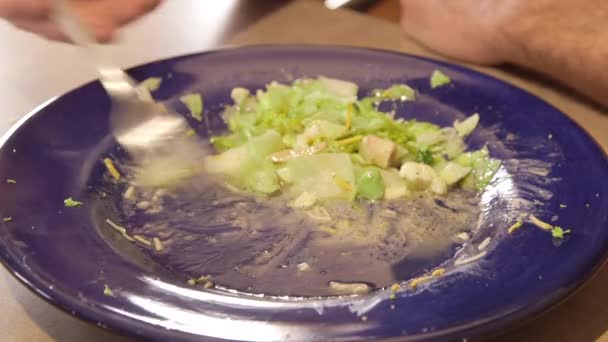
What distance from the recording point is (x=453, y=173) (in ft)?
3.11

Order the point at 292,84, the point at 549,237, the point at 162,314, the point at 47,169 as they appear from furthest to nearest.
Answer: the point at 292,84
the point at 47,169
the point at 549,237
the point at 162,314

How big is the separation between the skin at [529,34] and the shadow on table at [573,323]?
0.43m

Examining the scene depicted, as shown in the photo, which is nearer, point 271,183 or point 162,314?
point 162,314

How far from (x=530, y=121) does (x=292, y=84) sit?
34cm

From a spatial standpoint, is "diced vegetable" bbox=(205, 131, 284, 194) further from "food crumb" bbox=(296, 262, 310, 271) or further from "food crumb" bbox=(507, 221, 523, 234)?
"food crumb" bbox=(507, 221, 523, 234)

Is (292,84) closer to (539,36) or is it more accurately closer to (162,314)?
(539,36)

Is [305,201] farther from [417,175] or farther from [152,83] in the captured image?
[152,83]

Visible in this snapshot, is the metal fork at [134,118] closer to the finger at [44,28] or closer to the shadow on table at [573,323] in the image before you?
the finger at [44,28]

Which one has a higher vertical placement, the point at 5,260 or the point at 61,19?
the point at 61,19

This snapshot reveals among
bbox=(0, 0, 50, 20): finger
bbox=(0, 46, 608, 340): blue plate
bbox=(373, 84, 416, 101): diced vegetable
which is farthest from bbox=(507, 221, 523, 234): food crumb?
bbox=(0, 0, 50, 20): finger

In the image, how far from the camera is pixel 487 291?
2.22 ft

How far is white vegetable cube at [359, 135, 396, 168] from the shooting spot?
963mm

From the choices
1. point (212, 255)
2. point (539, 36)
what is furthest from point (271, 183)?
point (539, 36)

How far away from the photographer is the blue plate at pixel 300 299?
2.06 ft
